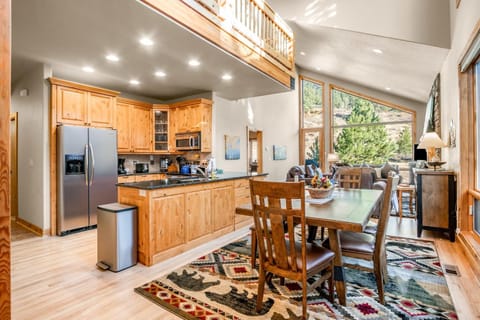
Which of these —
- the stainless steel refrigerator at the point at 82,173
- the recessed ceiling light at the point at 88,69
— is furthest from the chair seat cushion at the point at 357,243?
the recessed ceiling light at the point at 88,69

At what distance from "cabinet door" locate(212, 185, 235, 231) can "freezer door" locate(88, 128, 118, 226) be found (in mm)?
2002

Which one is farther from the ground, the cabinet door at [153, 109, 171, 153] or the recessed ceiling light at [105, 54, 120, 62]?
the recessed ceiling light at [105, 54, 120, 62]

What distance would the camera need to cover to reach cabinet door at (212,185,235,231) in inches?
148

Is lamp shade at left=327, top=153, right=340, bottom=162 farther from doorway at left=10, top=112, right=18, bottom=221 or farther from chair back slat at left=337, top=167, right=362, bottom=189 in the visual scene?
doorway at left=10, top=112, right=18, bottom=221

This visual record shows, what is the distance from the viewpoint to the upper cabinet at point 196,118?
5.39 metres

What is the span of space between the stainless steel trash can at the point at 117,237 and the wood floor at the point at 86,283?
10 centimetres

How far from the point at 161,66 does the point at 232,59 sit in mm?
1164

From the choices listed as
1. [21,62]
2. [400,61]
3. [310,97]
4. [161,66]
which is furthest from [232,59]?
[310,97]

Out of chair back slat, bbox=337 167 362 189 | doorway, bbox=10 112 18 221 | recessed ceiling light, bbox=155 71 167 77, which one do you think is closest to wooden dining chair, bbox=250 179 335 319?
chair back slat, bbox=337 167 362 189

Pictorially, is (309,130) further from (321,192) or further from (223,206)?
(321,192)

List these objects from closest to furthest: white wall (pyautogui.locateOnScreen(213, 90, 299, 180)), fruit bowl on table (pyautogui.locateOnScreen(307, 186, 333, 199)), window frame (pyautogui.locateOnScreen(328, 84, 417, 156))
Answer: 1. fruit bowl on table (pyautogui.locateOnScreen(307, 186, 333, 199))
2. white wall (pyautogui.locateOnScreen(213, 90, 299, 180))
3. window frame (pyautogui.locateOnScreen(328, 84, 417, 156))

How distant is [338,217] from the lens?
1.87 meters

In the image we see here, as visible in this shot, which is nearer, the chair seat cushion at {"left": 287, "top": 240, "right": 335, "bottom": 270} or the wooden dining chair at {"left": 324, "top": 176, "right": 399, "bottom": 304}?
the chair seat cushion at {"left": 287, "top": 240, "right": 335, "bottom": 270}

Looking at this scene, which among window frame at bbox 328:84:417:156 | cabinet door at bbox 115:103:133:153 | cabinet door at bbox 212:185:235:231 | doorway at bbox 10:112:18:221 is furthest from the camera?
window frame at bbox 328:84:417:156
